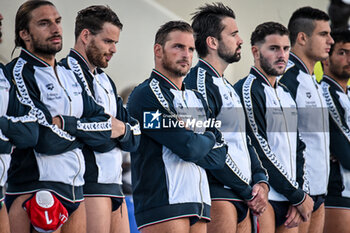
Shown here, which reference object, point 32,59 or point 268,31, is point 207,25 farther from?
point 32,59

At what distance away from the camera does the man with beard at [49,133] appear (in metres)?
2.62

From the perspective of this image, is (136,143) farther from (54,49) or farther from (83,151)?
(54,49)

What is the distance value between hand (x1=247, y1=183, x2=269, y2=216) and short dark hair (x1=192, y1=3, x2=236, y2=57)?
0.79m

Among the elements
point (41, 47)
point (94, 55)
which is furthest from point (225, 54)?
point (41, 47)

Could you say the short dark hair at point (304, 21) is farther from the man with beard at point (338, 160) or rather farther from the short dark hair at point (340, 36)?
the man with beard at point (338, 160)

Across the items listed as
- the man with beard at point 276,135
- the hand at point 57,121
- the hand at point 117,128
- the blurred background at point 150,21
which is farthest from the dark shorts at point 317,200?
the blurred background at point 150,21

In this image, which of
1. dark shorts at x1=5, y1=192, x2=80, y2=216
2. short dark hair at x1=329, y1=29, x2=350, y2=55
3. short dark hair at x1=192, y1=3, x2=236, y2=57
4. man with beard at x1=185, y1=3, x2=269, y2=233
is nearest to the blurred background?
short dark hair at x1=329, y1=29, x2=350, y2=55

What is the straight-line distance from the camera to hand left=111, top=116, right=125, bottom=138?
2904mm

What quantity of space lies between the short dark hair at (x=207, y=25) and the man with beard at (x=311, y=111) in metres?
0.69

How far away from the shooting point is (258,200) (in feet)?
10.7

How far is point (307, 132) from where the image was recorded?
3926mm

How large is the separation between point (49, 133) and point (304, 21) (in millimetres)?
2252

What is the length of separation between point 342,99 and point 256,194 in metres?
1.32

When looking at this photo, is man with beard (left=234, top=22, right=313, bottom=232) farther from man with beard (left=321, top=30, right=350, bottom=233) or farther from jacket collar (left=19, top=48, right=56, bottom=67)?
jacket collar (left=19, top=48, right=56, bottom=67)
